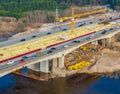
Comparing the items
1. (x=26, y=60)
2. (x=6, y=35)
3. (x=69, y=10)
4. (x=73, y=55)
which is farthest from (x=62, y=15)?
(x=26, y=60)

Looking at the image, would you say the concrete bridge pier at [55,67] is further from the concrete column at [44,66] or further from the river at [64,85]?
the river at [64,85]

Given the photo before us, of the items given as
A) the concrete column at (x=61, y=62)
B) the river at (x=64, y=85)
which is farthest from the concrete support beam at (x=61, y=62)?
the river at (x=64, y=85)

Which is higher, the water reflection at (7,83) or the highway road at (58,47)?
the highway road at (58,47)

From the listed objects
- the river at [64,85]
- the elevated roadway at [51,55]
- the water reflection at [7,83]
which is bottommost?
the river at [64,85]

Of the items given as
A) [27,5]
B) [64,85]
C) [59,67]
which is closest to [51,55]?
[59,67]

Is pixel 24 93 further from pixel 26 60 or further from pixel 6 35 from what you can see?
pixel 6 35

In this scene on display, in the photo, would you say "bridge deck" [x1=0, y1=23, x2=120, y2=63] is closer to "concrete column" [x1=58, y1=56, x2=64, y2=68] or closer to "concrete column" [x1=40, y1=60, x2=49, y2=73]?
"concrete column" [x1=40, y1=60, x2=49, y2=73]

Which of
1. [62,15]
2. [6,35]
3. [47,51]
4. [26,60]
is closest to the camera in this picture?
[26,60]

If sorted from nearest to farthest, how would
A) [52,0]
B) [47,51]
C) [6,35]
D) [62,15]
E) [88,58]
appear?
[47,51]
[88,58]
[6,35]
[62,15]
[52,0]
